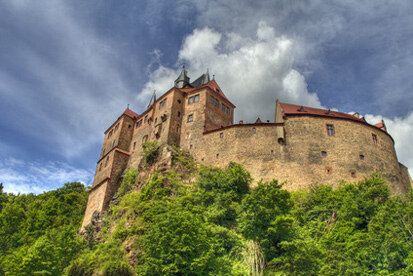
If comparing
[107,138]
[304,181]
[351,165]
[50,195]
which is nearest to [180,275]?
[304,181]

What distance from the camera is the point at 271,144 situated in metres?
34.2

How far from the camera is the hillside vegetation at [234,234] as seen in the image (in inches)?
736

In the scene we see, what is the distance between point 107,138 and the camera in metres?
50.6

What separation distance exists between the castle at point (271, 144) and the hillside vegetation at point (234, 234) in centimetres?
290

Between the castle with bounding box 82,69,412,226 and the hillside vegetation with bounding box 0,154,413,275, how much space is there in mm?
2896

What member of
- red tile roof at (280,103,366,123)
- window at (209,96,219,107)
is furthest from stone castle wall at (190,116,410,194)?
window at (209,96,219,107)

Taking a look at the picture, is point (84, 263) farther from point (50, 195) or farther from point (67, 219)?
point (50, 195)

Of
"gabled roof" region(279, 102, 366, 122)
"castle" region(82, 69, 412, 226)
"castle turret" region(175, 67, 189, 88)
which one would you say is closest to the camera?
"castle" region(82, 69, 412, 226)

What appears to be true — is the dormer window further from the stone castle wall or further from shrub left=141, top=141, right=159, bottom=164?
shrub left=141, top=141, right=159, bottom=164

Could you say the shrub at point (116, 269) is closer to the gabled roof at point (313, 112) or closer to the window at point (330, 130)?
the gabled roof at point (313, 112)

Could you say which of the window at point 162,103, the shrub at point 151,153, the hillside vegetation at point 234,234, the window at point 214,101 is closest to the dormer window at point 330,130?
the hillside vegetation at point 234,234

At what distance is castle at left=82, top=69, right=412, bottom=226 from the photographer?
1283 inches

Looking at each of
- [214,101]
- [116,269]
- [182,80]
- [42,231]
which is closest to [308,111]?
[214,101]

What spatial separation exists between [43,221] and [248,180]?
2763cm
